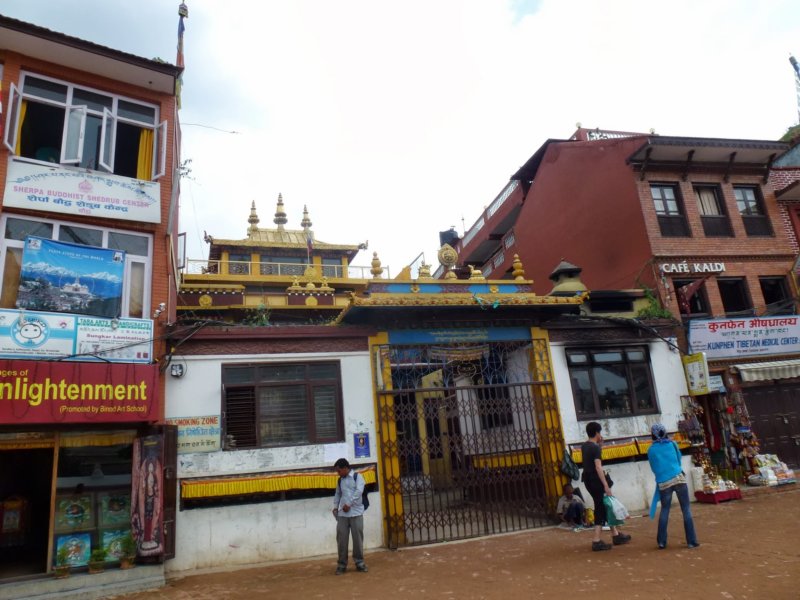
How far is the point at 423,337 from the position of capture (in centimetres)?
1169

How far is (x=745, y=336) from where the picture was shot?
15.5 m

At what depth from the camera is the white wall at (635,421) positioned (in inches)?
473

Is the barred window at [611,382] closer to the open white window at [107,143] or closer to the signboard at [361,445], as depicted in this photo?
the signboard at [361,445]

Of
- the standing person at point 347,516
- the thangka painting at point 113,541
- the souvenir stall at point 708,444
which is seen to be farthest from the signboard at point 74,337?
the souvenir stall at point 708,444

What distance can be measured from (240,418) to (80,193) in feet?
17.6

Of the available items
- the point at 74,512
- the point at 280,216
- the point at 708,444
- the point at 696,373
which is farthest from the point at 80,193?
the point at 280,216

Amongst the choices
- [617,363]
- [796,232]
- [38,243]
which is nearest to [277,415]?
[38,243]

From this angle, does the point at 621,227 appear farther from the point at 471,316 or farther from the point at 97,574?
the point at 97,574

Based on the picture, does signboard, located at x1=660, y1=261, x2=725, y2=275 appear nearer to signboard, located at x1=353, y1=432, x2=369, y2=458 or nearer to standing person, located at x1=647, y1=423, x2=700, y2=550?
standing person, located at x1=647, y1=423, x2=700, y2=550

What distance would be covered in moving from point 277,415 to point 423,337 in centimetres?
355

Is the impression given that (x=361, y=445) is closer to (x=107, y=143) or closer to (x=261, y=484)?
(x=261, y=484)

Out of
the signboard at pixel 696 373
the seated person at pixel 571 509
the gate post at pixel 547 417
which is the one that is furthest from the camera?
the signboard at pixel 696 373

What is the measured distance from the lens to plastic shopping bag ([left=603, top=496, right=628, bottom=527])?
322 inches

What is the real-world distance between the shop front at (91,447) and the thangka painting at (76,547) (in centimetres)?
1
